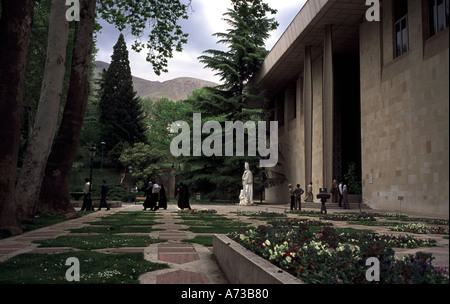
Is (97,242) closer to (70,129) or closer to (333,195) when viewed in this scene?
(70,129)

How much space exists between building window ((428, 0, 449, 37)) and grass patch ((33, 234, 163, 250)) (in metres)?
16.8

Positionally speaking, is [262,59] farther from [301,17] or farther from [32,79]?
[32,79]

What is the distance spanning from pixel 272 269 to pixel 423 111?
59.8 feet

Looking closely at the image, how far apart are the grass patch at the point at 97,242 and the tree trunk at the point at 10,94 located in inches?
69.5

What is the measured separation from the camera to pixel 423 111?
61.4 feet

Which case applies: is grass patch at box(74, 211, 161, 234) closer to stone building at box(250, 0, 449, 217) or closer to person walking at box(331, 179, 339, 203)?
stone building at box(250, 0, 449, 217)

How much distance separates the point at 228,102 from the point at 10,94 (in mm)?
28012

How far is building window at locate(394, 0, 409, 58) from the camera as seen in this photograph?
67.9 feet

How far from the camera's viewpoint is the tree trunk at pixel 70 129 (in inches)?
520

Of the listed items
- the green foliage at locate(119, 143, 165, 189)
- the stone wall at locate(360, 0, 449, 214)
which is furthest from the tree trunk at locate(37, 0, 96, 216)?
the green foliage at locate(119, 143, 165, 189)

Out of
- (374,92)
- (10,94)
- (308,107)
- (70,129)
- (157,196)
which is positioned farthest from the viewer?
(308,107)

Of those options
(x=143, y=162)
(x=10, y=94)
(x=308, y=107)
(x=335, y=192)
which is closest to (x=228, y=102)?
(x=308, y=107)

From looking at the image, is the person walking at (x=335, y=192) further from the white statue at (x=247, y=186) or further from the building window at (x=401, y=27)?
the building window at (x=401, y=27)

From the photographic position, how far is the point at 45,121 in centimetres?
1139
